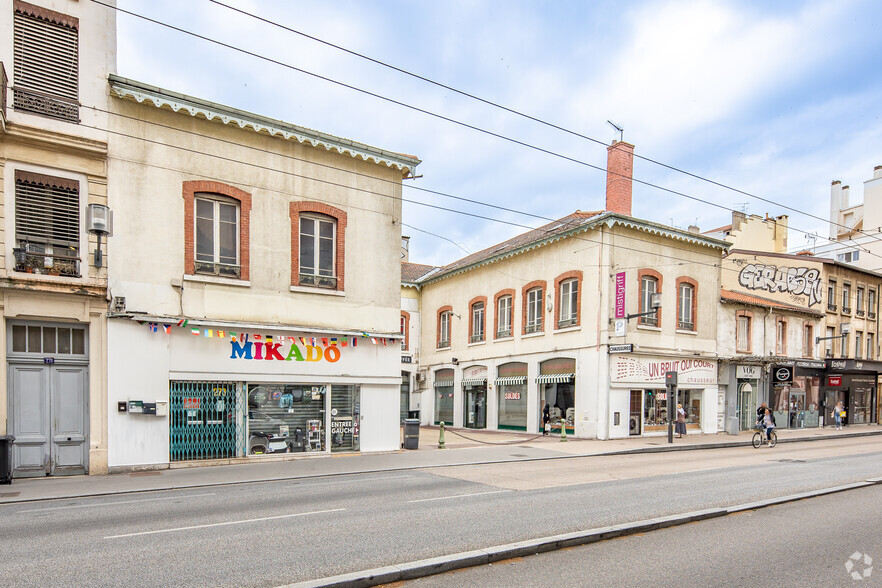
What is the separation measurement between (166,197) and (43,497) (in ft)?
24.5

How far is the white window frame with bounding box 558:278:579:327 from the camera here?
962 inches

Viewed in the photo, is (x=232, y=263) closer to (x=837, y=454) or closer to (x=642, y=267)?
(x=642, y=267)

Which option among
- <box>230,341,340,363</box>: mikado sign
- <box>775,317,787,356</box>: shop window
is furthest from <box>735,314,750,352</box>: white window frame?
<box>230,341,340,363</box>: mikado sign

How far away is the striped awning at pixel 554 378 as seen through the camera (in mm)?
24250

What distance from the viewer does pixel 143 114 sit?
14.5 m

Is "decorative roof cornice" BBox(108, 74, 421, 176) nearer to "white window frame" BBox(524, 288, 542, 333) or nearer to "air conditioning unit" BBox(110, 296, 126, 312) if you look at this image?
"air conditioning unit" BBox(110, 296, 126, 312)

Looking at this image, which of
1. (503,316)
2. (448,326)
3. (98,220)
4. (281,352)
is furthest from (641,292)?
(98,220)

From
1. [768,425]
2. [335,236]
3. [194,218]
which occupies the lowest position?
[768,425]

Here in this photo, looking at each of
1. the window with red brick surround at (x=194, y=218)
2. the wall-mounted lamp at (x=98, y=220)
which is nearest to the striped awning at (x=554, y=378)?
the window with red brick surround at (x=194, y=218)

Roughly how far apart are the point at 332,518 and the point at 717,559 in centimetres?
509

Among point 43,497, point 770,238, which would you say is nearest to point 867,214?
point 770,238

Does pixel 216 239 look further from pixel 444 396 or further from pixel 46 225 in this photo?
pixel 444 396

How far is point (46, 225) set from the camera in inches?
523

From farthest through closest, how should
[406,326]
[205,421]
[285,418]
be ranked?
[406,326], [285,418], [205,421]
